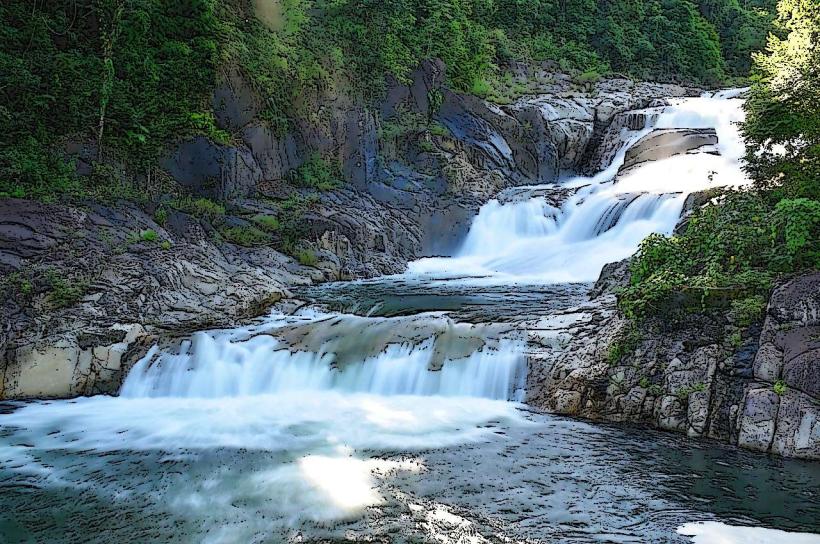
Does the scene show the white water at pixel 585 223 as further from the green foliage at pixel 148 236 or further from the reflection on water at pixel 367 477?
the reflection on water at pixel 367 477

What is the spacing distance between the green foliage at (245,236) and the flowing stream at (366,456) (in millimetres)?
3368

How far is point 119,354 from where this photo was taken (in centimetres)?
947

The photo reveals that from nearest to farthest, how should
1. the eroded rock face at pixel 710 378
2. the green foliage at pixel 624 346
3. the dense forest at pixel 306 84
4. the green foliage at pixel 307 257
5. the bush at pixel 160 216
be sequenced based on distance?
1. the eroded rock face at pixel 710 378
2. the green foliage at pixel 624 346
3. the dense forest at pixel 306 84
4. the bush at pixel 160 216
5. the green foliage at pixel 307 257

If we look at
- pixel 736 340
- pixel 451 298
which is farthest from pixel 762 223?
pixel 451 298

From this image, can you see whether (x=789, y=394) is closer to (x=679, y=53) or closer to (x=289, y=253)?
(x=289, y=253)

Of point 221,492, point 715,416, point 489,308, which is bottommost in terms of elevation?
point 221,492

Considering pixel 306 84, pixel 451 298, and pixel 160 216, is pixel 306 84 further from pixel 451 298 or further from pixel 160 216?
pixel 451 298

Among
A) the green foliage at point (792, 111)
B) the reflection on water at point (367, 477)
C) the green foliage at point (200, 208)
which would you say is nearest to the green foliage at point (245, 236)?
the green foliage at point (200, 208)

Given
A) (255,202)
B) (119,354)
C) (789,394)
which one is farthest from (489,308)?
(255,202)

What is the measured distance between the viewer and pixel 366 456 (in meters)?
6.69

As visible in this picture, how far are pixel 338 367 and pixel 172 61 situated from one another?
33.4ft

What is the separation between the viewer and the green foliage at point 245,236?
14477mm

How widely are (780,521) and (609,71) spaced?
3071 centimetres

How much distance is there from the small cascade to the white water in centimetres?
647
